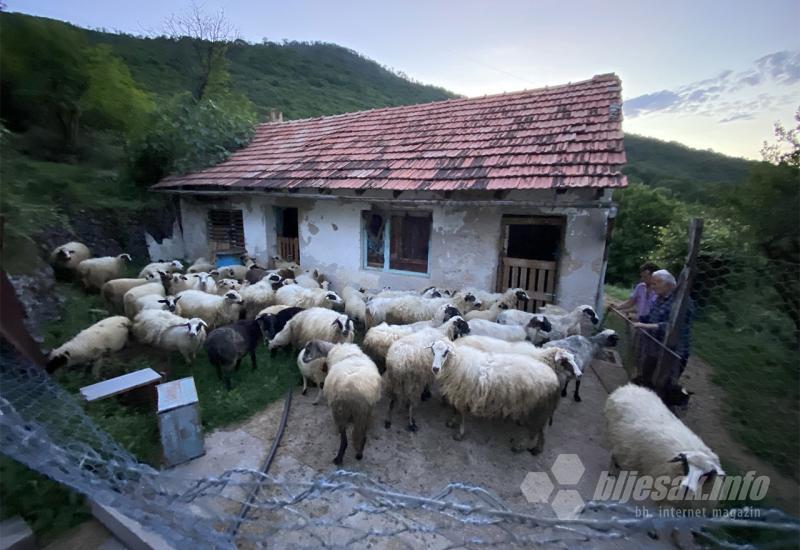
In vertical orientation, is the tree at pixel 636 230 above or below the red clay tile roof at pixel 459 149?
below

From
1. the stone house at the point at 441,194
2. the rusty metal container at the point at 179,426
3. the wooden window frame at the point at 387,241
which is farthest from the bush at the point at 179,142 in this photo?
the rusty metal container at the point at 179,426

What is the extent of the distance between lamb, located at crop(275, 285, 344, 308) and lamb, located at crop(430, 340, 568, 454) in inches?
138

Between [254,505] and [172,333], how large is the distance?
489cm

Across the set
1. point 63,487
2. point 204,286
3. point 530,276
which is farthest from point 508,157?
point 63,487

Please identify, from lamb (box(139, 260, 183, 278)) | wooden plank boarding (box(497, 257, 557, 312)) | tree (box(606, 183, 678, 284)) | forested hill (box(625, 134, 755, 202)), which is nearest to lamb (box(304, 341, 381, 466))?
wooden plank boarding (box(497, 257, 557, 312))

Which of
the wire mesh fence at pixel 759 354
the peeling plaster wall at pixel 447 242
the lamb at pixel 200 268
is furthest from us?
the lamb at pixel 200 268

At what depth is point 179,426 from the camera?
3.84 m

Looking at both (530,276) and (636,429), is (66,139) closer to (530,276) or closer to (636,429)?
(530,276)

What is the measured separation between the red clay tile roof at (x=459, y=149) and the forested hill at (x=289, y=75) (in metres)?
12.3

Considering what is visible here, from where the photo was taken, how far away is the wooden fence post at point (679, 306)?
12.9 feet

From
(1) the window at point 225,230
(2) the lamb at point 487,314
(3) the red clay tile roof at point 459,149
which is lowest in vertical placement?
(2) the lamb at point 487,314

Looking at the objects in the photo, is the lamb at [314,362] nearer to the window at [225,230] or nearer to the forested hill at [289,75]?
the window at [225,230]

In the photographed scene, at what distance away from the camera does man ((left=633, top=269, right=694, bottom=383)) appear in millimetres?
4500

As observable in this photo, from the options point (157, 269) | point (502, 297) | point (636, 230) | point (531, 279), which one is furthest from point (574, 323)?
point (636, 230)
